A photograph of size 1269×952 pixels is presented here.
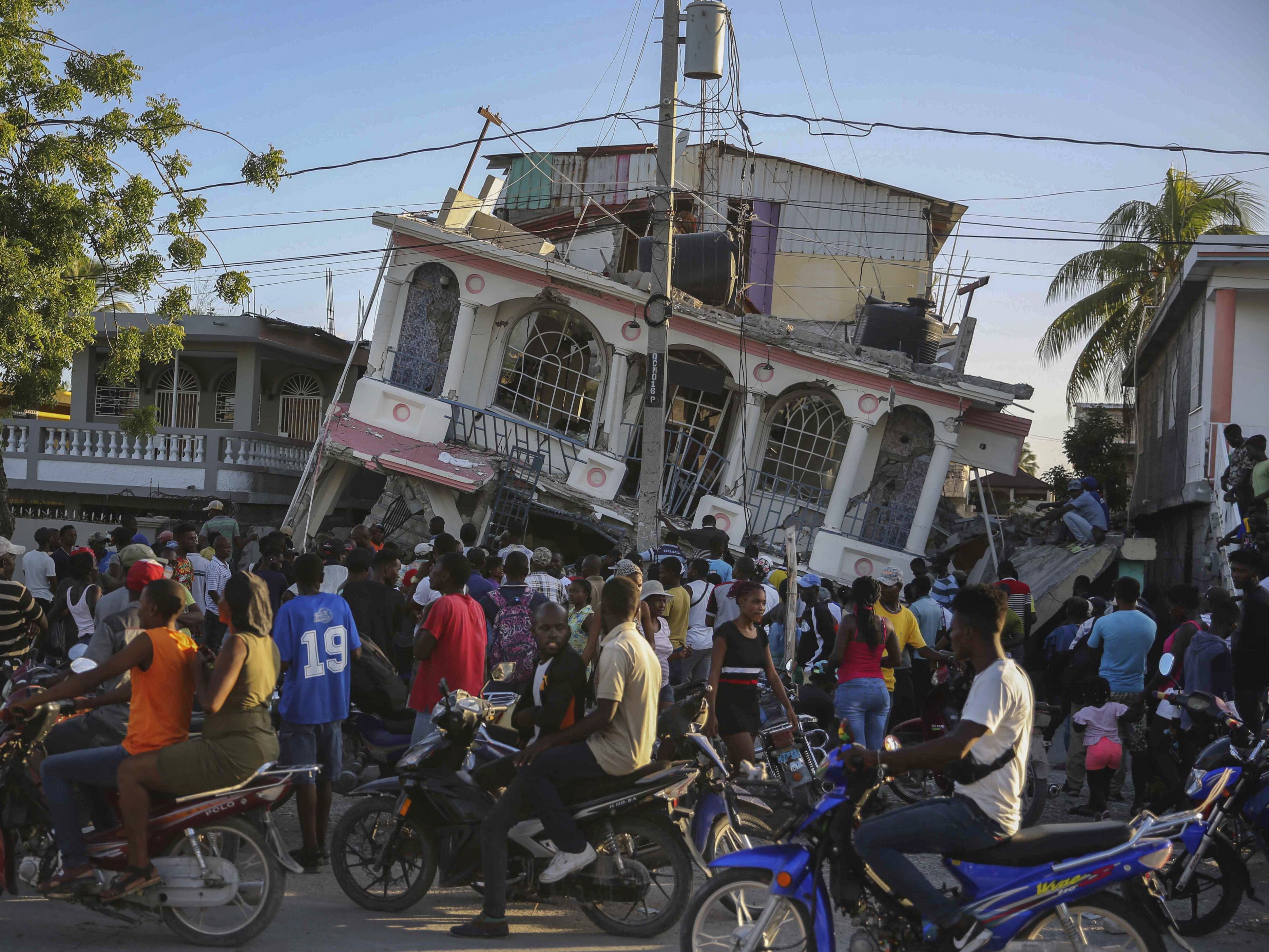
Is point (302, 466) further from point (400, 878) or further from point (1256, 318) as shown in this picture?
point (400, 878)

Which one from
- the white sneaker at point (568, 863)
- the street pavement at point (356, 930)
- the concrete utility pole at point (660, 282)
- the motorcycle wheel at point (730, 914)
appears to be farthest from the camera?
the concrete utility pole at point (660, 282)

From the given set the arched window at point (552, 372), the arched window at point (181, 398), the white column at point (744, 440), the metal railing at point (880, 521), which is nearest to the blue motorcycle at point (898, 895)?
the white column at point (744, 440)

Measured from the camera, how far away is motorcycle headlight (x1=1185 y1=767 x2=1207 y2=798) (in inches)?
237

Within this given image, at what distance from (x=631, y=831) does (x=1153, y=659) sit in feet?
29.0

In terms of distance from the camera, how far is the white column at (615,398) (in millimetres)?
19422

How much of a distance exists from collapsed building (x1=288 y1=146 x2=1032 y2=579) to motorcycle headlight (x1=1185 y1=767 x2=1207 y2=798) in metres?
12.0

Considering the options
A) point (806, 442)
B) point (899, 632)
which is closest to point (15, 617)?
point (899, 632)

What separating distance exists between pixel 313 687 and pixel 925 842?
3431mm

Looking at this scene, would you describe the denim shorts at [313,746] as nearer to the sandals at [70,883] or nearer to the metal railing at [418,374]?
the sandals at [70,883]

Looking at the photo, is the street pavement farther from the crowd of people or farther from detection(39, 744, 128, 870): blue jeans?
detection(39, 744, 128, 870): blue jeans

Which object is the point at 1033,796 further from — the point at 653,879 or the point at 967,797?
the point at 967,797

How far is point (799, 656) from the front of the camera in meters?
10.6

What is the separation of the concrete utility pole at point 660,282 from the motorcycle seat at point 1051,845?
9421mm

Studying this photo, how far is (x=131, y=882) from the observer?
5.02 meters
